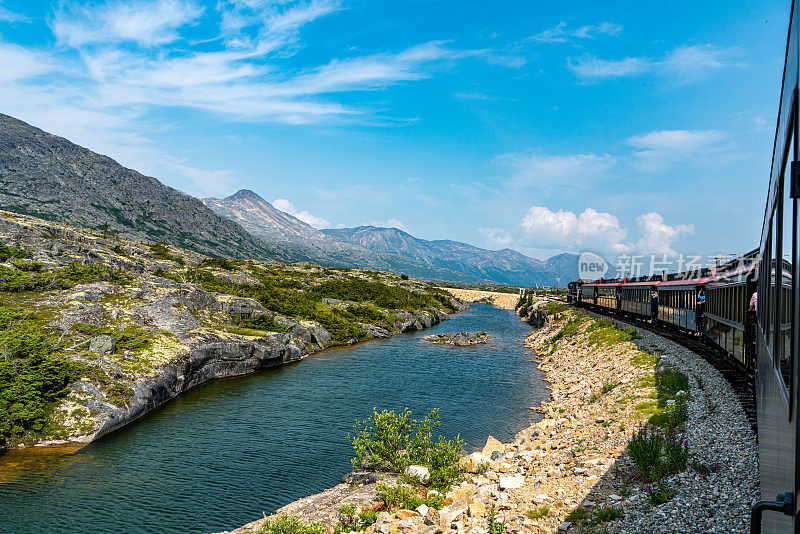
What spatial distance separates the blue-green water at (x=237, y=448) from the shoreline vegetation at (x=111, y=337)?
4.96ft

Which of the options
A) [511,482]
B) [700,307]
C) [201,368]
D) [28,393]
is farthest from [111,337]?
[700,307]

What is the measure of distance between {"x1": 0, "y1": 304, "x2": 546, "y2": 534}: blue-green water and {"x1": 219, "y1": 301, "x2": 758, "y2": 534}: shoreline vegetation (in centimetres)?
341

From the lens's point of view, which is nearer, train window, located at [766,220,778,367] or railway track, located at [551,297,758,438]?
train window, located at [766,220,778,367]

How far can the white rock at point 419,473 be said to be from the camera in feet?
51.3

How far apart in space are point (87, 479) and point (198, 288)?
2722 cm

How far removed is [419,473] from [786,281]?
44.6 ft

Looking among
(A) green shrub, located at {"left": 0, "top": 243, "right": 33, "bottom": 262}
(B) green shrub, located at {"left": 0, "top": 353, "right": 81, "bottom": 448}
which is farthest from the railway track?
(A) green shrub, located at {"left": 0, "top": 243, "right": 33, "bottom": 262}

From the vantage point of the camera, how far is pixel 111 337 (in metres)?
28.2

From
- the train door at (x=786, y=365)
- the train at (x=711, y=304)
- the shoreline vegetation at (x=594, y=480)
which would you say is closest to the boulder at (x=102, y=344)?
the shoreline vegetation at (x=594, y=480)

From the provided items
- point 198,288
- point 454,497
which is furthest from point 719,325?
point 198,288

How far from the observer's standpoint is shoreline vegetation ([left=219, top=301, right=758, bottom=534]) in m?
Answer: 10.4

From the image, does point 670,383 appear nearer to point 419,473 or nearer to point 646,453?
point 646,453

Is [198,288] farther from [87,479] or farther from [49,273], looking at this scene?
[87,479]

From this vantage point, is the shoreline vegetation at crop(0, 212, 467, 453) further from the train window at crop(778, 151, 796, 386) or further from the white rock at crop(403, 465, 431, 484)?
the train window at crop(778, 151, 796, 386)
